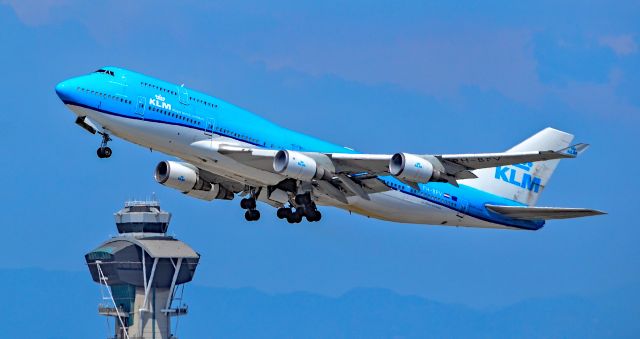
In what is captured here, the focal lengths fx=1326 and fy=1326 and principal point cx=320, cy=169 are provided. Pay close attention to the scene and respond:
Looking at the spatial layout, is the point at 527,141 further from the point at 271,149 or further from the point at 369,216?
the point at 271,149

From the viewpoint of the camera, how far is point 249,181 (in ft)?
236

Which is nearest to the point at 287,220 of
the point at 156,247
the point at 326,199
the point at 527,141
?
the point at 326,199

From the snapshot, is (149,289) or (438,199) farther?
(149,289)

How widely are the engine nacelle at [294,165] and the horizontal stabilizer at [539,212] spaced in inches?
588

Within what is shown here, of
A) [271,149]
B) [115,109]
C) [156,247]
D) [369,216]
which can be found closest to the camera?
[115,109]

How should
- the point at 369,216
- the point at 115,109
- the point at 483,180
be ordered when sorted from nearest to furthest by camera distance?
the point at 115,109
the point at 369,216
the point at 483,180

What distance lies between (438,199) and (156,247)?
310ft

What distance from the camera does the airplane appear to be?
6612cm

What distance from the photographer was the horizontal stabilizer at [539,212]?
7325cm

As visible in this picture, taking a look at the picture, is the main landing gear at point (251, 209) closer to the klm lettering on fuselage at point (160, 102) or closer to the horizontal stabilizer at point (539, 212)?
the klm lettering on fuselage at point (160, 102)

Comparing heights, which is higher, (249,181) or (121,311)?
(249,181)

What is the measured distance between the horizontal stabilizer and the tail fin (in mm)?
1955

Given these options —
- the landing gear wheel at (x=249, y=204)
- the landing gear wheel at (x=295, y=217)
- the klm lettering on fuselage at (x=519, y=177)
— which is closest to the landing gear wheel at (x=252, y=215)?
the landing gear wheel at (x=249, y=204)

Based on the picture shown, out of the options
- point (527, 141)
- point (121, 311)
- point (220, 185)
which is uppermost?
point (527, 141)
